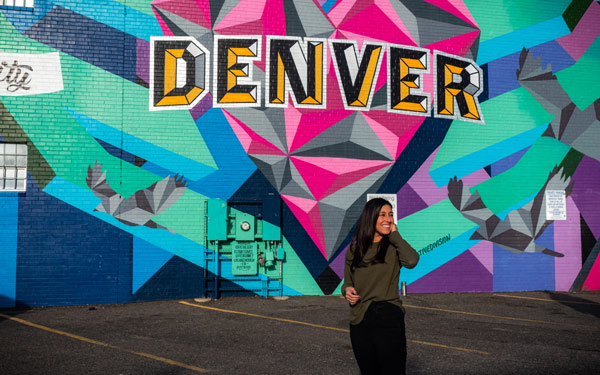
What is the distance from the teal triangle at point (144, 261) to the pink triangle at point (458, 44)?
9571mm

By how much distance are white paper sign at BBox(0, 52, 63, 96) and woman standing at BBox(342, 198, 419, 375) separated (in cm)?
1095

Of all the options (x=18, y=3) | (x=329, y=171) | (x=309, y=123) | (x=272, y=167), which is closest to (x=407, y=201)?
(x=329, y=171)

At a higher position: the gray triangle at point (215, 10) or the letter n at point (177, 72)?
the gray triangle at point (215, 10)

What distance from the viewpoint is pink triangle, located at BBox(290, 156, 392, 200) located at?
13320mm

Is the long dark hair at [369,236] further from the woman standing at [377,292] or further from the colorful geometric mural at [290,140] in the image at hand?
the colorful geometric mural at [290,140]

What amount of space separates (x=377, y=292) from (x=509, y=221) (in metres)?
11.8

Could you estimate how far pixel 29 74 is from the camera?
40.0 feet

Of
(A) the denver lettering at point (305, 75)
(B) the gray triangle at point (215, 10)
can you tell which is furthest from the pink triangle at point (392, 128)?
(B) the gray triangle at point (215, 10)

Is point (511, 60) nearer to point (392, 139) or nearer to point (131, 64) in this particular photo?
point (392, 139)

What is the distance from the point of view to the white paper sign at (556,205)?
14633mm

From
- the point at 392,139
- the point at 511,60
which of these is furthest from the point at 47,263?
the point at 511,60

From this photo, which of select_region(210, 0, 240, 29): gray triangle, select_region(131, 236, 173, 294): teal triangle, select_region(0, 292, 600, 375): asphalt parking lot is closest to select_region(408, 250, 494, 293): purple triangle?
select_region(0, 292, 600, 375): asphalt parking lot

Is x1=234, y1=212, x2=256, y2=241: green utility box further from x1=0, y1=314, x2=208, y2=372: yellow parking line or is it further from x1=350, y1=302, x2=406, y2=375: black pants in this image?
x1=350, y1=302, x2=406, y2=375: black pants

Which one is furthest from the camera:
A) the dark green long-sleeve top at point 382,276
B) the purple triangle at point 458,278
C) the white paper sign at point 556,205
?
the white paper sign at point 556,205
